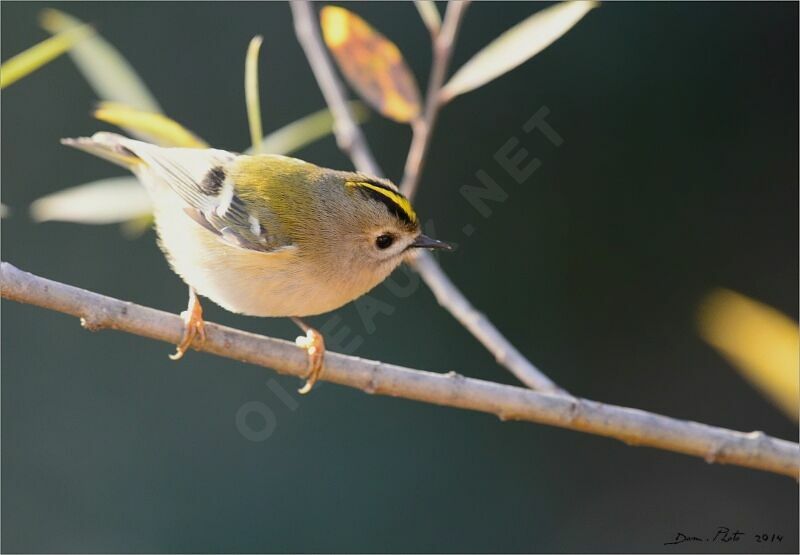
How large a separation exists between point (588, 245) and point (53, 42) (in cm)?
279

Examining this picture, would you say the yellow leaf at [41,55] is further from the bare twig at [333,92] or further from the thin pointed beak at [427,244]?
the thin pointed beak at [427,244]

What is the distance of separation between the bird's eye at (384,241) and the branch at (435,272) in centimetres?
8

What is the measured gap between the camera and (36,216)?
1.85 meters

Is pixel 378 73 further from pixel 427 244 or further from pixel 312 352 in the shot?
pixel 312 352

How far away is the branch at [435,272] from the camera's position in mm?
1842

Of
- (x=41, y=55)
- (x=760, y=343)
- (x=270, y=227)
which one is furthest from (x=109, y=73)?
(x=760, y=343)

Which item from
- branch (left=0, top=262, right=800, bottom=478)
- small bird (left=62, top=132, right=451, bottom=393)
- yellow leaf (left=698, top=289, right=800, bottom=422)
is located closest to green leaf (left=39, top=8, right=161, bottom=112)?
small bird (left=62, top=132, right=451, bottom=393)

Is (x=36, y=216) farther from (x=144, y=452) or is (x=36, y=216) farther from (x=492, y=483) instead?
(x=492, y=483)

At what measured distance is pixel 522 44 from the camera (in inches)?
64.2

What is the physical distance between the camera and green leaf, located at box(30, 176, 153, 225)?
70.7 inches

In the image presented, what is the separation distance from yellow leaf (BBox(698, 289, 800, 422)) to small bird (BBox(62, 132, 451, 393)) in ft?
2.39

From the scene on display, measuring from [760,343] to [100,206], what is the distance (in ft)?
4.21

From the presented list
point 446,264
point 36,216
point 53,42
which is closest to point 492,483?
point 446,264

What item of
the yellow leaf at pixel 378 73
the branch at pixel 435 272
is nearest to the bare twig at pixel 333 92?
the branch at pixel 435 272
